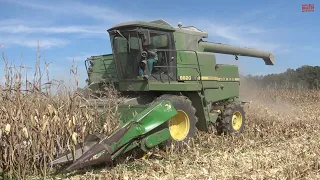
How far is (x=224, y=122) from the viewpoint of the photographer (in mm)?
6160

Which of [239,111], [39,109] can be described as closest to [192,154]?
[39,109]

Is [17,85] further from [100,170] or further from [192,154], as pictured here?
[192,154]

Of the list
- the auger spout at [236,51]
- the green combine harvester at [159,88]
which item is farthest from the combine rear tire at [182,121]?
the auger spout at [236,51]

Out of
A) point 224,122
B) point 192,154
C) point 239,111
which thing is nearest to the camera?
point 192,154

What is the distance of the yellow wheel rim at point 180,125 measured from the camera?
16.2 feet

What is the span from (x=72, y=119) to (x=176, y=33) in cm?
257

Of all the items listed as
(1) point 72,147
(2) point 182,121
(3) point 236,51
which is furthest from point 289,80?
(1) point 72,147

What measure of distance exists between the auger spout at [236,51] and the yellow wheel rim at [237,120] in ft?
4.61

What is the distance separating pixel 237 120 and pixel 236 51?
2.12 meters

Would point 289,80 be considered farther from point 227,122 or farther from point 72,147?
point 72,147

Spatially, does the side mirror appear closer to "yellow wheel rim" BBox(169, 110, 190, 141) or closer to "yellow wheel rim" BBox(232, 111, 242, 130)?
"yellow wheel rim" BBox(169, 110, 190, 141)

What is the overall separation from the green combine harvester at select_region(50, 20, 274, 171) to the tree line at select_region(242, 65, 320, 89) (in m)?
3.34

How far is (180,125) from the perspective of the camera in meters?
5.04

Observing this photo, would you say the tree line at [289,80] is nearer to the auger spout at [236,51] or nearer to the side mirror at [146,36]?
the auger spout at [236,51]
